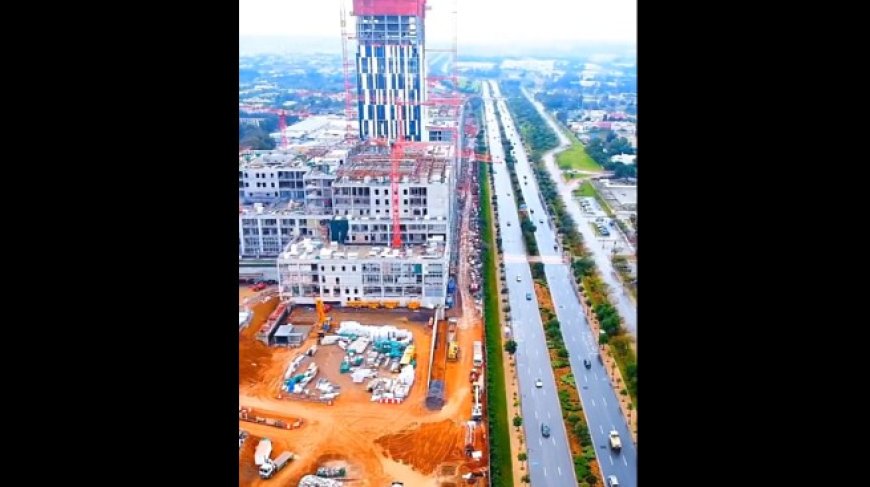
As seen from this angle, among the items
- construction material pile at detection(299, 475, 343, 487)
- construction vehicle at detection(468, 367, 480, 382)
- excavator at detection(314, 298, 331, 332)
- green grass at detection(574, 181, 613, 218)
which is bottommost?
construction material pile at detection(299, 475, 343, 487)

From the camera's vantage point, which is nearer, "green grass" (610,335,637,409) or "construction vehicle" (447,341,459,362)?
"green grass" (610,335,637,409)

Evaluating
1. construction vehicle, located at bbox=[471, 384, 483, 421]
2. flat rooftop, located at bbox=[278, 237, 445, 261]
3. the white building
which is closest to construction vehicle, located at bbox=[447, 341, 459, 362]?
construction vehicle, located at bbox=[471, 384, 483, 421]

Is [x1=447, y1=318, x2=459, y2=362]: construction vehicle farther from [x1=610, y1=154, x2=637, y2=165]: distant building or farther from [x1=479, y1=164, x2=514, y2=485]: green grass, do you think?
[x1=610, y1=154, x2=637, y2=165]: distant building


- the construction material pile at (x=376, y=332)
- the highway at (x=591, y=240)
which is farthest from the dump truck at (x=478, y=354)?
the highway at (x=591, y=240)

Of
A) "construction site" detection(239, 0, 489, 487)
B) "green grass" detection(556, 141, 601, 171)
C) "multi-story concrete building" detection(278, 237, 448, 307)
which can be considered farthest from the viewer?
"green grass" detection(556, 141, 601, 171)

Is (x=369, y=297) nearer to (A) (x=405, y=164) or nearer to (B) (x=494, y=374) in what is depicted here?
(B) (x=494, y=374)

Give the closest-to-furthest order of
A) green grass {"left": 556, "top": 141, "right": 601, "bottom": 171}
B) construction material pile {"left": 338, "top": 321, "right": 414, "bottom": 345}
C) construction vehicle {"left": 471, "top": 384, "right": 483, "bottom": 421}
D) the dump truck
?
construction vehicle {"left": 471, "top": 384, "right": 483, "bottom": 421}
the dump truck
construction material pile {"left": 338, "top": 321, "right": 414, "bottom": 345}
green grass {"left": 556, "top": 141, "right": 601, "bottom": 171}
